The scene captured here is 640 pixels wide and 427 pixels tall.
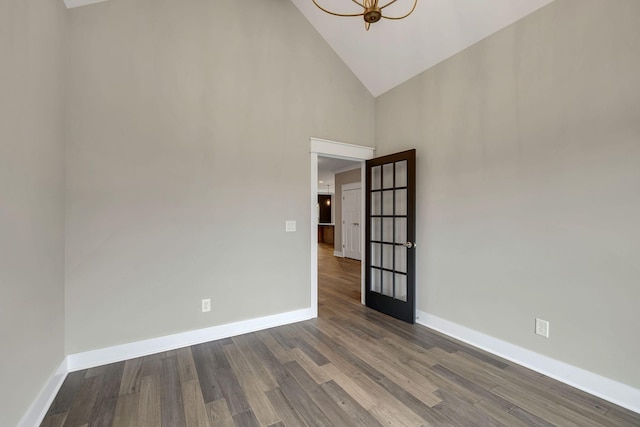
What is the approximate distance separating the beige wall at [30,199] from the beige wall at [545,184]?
334cm

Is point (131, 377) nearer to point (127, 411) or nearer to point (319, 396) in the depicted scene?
point (127, 411)

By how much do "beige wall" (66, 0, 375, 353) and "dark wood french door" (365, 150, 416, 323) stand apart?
92cm

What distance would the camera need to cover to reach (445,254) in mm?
2979

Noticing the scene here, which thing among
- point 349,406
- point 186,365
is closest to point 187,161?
point 186,365

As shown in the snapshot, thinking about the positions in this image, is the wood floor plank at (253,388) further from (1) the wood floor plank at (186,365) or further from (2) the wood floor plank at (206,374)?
(1) the wood floor plank at (186,365)

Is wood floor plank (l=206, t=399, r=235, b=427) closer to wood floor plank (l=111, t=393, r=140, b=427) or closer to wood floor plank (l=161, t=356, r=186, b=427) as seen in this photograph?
wood floor plank (l=161, t=356, r=186, b=427)

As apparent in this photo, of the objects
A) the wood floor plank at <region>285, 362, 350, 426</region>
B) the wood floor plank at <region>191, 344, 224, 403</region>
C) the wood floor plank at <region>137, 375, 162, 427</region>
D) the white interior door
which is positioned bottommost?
the wood floor plank at <region>191, 344, 224, 403</region>

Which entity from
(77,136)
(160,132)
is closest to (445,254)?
(160,132)

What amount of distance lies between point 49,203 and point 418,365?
3066 millimetres

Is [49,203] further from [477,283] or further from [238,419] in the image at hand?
[477,283]

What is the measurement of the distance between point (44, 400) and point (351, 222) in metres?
6.60

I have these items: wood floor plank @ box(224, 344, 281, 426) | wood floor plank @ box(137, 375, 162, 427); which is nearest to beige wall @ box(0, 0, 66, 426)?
wood floor plank @ box(137, 375, 162, 427)

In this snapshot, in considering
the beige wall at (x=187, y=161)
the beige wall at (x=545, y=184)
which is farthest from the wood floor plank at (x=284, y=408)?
the beige wall at (x=545, y=184)

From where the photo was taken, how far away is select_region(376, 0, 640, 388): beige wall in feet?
6.08
